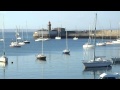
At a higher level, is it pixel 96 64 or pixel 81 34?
pixel 81 34

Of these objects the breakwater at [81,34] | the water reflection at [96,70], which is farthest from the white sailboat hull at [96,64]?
the breakwater at [81,34]

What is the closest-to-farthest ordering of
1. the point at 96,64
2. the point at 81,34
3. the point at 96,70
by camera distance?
the point at 96,70
the point at 96,64
the point at 81,34

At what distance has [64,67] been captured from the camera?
1872 cm

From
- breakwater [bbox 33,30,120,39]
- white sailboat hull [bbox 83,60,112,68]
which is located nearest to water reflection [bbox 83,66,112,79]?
white sailboat hull [bbox 83,60,112,68]

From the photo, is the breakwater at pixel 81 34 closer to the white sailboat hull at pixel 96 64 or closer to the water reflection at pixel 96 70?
the white sailboat hull at pixel 96 64

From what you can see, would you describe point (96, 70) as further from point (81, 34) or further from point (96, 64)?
point (81, 34)

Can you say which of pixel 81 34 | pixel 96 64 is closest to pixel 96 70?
pixel 96 64

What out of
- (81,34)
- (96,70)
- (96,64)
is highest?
(81,34)

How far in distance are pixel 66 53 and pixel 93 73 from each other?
33.8 ft

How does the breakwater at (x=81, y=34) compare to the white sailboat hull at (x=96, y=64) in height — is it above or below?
above

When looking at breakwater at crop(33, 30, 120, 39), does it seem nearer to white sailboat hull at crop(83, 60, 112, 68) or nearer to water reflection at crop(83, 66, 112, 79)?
white sailboat hull at crop(83, 60, 112, 68)
